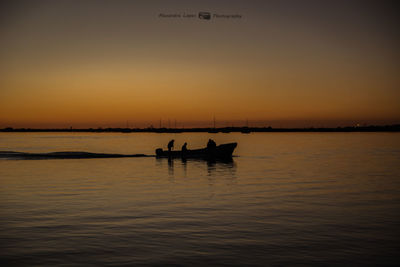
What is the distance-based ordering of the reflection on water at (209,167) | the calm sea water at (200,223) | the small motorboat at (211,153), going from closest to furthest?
1. the calm sea water at (200,223)
2. the reflection on water at (209,167)
3. the small motorboat at (211,153)

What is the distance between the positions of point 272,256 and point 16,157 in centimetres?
5417

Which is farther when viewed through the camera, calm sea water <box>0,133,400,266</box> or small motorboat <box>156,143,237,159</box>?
small motorboat <box>156,143,237,159</box>

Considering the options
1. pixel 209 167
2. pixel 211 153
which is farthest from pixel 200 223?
pixel 211 153

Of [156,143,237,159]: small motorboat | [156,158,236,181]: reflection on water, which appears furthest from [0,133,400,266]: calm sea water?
[156,143,237,159]: small motorboat

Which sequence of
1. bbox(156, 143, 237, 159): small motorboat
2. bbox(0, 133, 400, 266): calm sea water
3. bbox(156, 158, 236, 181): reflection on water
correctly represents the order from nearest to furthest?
bbox(0, 133, 400, 266): calm sea water, bbox(156, 158, 236, 181): reflection on water, bbox(156, 143, 237, 159): small motorboat

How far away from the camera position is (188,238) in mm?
14016

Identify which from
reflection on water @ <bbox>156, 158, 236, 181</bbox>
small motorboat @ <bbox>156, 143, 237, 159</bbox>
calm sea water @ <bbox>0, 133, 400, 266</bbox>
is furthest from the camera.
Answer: small motorboat @ <bbox>156, 143, 237, 159</bbox>

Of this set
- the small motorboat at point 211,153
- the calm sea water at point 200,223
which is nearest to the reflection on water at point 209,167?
the small motorboat at point 211,153

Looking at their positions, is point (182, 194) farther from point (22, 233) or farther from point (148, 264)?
point (148, 264)

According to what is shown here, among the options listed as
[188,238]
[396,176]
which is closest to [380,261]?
[188,238]

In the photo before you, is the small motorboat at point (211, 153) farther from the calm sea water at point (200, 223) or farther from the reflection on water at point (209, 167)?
the calm sea water at point (200, 223)

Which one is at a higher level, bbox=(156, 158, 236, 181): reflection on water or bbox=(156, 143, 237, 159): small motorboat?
bbox=(156, 143, 237, 159): small motorboat

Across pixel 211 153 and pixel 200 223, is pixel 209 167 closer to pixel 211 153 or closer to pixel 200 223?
pixel 211 153

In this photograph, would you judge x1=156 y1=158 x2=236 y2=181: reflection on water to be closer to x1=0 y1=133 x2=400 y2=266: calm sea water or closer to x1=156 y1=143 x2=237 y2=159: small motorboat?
x1=156 y1=143 x2=237 y2=159: small motorboat
